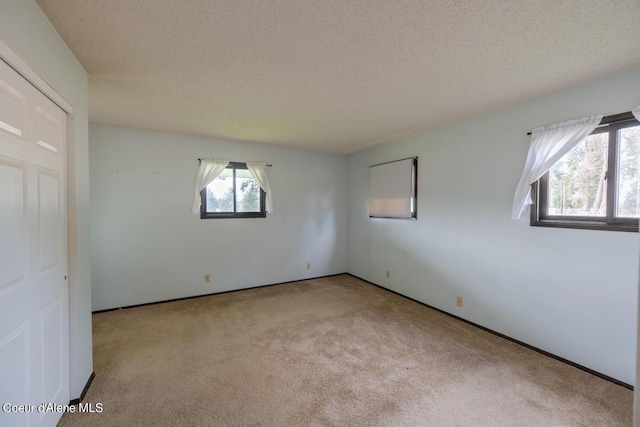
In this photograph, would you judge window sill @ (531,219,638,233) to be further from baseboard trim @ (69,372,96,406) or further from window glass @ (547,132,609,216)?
baseboard trim @ (69,372,96,406)

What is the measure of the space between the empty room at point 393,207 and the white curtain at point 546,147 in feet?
0.06

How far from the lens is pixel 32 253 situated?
4.46 ft

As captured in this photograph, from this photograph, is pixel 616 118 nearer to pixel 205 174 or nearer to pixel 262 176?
pixel 262 176

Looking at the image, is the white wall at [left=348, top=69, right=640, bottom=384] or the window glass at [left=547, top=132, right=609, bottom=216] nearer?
the white wall at [left=348, top=69, right=640, bottom=384]

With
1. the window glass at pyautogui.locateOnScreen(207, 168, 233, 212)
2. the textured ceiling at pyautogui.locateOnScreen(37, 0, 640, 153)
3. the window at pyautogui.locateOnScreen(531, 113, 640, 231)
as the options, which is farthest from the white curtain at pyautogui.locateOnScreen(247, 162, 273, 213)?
the window at pyautogui.locateOnScreen(531, 113, 640, 231)

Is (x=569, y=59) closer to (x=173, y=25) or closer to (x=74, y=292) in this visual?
(x=173, y=25)

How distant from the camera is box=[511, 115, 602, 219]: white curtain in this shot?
2.17 metres

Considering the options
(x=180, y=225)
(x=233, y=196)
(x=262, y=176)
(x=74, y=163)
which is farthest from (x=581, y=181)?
(x=180, y=225)

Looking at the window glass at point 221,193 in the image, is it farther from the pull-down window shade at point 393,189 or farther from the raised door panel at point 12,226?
the raised door panel at point 12,226

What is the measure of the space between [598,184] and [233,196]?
4.28 metres

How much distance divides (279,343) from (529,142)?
10.5 feet

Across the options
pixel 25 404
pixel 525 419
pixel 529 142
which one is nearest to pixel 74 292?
pixel 25 404

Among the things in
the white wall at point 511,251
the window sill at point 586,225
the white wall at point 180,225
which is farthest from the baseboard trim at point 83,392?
the window sill at point 586,225

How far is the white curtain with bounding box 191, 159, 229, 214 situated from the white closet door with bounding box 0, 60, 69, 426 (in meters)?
2.12
